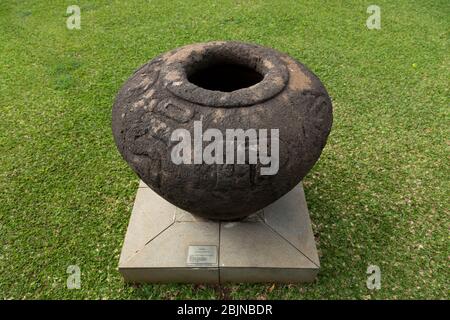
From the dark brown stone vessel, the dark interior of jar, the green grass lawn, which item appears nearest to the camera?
the dark brown stone vessel

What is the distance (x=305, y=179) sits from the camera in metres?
3.04

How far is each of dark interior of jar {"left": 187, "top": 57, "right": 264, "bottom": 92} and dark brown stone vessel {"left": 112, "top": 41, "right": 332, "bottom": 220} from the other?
20 cm

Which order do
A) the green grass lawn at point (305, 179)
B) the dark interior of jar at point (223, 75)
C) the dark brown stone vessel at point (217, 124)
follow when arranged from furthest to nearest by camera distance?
the green grass lawn at point (305, 179) → the dark interior of jar at point (223, 75) → the dark brown stone vessel at point (217, 124)

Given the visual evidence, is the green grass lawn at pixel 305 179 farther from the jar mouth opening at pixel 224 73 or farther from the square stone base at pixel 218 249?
the jar mouth opening at pixel 224 73

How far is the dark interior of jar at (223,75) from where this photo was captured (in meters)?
2.20

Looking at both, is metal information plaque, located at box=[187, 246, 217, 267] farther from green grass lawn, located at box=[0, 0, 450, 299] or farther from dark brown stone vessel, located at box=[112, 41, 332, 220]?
dark brown stone vessel, located at box=[112, 41, 332, 220]

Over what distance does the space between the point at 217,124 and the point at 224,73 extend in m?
0.78

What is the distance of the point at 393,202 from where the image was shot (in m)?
2.88

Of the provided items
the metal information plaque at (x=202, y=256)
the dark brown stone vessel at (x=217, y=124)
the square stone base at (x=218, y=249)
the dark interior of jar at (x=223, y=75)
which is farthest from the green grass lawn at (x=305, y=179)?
the dark interior of jar at (x=223, y=75)

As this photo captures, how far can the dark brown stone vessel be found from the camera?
67.0 inches

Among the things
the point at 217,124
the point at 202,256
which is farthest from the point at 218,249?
the point at 217,124

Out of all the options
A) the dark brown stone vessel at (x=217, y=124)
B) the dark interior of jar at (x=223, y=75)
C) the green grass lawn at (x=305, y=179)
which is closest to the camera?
the dark brown stone vessel at (x=217, y=124)

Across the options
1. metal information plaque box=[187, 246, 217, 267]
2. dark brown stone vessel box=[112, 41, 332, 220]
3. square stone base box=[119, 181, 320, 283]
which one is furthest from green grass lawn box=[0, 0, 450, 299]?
dark brown stone vessel box=[112, 41, 332, 220]

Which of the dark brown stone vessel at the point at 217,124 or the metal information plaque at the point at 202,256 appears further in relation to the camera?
the metal information plaque at the point at 202,256
